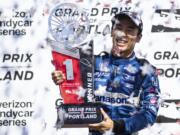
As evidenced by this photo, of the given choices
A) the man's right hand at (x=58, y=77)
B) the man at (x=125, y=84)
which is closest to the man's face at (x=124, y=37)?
the man at (x=125, y=84)

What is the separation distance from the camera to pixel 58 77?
10.2 feet

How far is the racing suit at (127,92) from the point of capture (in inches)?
122

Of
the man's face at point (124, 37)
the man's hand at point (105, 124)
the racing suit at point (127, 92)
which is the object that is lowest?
the man's hand at point (105, 124)

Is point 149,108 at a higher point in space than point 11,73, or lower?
lower

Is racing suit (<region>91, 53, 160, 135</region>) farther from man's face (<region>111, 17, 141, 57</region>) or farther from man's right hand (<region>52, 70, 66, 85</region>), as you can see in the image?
man's right hand (<region>52, 70, 66, 85</region>)

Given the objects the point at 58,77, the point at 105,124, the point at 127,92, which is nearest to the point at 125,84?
the point at 127,92

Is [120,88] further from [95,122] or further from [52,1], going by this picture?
[52,1]

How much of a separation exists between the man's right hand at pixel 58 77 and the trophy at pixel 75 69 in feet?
0.06

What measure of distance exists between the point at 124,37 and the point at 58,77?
1.57 feet

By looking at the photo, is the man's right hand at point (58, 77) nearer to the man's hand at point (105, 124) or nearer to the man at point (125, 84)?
the man at point (125, 84)

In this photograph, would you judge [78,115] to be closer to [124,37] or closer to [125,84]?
[125,84]

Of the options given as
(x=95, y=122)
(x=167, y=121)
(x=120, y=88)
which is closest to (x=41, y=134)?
(x=95, y=122)

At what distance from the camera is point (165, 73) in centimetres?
313

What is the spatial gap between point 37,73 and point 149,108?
727mm
